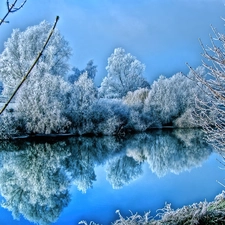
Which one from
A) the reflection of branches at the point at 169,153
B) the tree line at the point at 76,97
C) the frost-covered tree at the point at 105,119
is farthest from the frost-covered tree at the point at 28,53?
the reflection of branches at the point at 169,153

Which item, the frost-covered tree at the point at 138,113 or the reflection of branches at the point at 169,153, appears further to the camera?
the frost-covered tree at the point at 138,113

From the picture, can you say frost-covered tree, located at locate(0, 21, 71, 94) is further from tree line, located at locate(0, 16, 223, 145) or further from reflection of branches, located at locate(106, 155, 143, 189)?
reflection of branches, located at locate(106, 155, 143, 189)

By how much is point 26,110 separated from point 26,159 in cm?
733

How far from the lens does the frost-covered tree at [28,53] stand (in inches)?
892

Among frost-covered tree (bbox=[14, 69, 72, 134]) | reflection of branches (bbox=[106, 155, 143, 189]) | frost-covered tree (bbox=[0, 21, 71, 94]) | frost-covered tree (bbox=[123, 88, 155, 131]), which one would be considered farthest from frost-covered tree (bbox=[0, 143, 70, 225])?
frost-covered tree (bbox=[0, 21, 71, 94])

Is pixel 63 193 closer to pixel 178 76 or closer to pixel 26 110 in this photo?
pixel 26 110

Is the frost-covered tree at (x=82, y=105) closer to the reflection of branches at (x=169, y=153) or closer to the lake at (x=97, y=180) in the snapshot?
the reflection of branches at (x=169, y=153)

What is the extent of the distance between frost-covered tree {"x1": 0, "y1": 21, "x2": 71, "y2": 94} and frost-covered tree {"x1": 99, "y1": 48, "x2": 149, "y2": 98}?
5948mm

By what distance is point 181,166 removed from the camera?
11633mm

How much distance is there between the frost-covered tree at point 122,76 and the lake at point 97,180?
15.7 m

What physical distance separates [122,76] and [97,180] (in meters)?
22.3

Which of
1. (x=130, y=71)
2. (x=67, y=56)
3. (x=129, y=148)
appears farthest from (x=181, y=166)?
(x=130, y=71)

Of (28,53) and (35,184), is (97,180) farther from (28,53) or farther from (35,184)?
(28,53)

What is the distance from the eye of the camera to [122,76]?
3134cm
